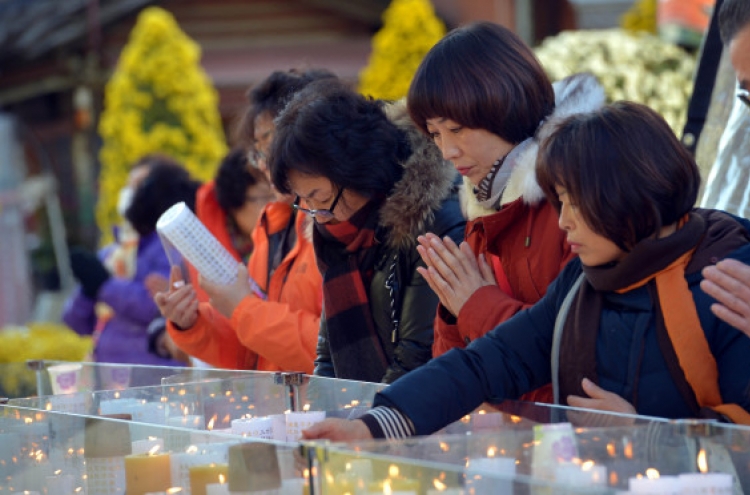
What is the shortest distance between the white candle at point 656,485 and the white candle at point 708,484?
0.01 metres

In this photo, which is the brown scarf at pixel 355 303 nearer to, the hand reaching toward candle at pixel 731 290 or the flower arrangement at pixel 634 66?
the hand reaching toward candle at pixel 731 290

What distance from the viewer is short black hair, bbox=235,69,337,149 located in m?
4.08

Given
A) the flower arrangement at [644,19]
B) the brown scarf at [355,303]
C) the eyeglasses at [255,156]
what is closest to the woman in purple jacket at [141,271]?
the eyeglasses at [255,156]

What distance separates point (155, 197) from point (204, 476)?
362 centimetres

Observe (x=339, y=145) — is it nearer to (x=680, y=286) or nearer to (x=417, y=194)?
(x=417, y=194)

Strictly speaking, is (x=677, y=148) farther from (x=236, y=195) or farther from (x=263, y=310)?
(x=236, y=195)

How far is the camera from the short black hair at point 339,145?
3.27 meters

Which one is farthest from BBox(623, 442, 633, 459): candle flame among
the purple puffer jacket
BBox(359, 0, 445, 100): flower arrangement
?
BBox(359, 0, 445, 100): flower arrangement

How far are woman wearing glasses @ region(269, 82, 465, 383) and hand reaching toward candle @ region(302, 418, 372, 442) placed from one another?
2.79 feet

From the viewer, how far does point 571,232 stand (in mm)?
2400

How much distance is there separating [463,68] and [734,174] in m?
1.56

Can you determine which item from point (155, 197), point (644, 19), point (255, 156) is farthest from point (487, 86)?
point (644, 19)

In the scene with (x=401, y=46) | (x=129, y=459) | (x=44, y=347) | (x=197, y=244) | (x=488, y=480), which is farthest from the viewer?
(x=401, y=46)

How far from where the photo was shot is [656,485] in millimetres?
1886
